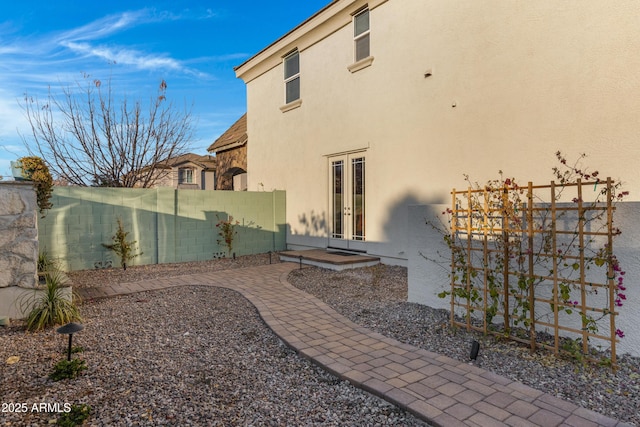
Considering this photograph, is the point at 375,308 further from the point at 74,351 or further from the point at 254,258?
the point at 254,258

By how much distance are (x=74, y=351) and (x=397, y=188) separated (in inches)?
245

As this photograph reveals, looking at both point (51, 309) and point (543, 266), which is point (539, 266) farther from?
point (51, 309)

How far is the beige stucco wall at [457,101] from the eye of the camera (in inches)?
195

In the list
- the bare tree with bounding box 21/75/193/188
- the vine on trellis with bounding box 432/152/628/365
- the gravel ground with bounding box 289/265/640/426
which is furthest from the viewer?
the bare tree with bounding box 21/75/193/188

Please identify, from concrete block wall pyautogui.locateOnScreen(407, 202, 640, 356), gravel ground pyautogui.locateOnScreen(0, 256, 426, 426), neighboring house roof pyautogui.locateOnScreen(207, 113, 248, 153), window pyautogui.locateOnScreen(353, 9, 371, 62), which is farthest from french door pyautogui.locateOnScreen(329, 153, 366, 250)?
neighboring house roof pyautogui.locateOnScreen(207, 113, 248, 153)

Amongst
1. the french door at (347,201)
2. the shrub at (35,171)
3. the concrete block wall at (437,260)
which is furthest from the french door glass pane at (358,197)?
the shrub at (35,171)

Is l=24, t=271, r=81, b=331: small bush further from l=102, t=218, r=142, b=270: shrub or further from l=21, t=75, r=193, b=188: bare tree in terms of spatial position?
l=21, t=75, r=193, b=188: bare tree

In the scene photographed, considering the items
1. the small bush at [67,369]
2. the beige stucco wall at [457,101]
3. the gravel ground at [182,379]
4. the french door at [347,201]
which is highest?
the beige stucco wall at [457,101]

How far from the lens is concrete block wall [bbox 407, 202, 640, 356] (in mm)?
3238

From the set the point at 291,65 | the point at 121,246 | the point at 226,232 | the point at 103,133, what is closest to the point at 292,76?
the point at 291,65

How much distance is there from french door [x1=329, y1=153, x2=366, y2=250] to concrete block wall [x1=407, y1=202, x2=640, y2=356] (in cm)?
369

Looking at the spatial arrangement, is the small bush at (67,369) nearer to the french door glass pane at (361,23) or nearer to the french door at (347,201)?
the french door at (347,201)

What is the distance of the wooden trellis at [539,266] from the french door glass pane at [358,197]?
14.7 ft

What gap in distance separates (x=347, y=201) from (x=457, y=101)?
11.6 ft
